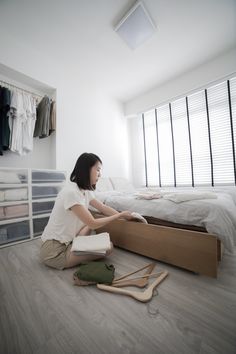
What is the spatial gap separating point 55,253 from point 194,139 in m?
2.90

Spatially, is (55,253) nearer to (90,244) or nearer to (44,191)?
(90,244)

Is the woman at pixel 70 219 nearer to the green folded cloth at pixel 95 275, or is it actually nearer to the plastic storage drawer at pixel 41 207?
the green folded cloth at pixel 95 275

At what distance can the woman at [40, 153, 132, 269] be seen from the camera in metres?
1.13

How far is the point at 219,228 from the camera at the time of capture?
99 cm

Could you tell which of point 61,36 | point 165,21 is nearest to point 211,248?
point 165,21

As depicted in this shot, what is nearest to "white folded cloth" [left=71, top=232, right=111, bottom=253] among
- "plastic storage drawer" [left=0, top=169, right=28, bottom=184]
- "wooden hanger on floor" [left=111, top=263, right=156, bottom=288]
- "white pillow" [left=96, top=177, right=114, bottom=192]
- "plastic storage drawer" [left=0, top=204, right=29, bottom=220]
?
"wooden hanger on floor" [left=111, top=263, right=156, bottom=288]

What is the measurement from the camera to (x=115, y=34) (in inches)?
83.3

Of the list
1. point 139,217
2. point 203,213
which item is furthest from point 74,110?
point 203,213

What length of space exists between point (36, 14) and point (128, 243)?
9.39 ft

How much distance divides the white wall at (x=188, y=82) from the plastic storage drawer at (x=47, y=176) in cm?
245

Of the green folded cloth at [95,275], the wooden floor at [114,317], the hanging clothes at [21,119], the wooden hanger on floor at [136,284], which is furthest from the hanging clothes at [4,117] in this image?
the wooden hanger on floor at [136,284]

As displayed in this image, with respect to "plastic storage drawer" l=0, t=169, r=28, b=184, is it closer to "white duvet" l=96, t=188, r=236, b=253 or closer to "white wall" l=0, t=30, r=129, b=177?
"white wall" l=0, t=30, r=129, b=177

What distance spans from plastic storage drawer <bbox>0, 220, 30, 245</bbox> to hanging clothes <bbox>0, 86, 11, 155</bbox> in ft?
3.26

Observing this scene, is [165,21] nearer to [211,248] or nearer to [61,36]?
[61,36]
